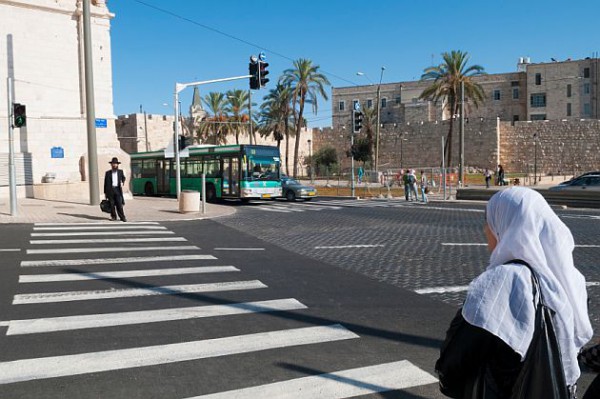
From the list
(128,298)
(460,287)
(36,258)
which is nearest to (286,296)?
(128,298)

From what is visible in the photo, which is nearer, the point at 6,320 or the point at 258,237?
the point at 6,320

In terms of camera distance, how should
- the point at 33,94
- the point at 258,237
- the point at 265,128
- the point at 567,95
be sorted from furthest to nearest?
the point at 567,95 < the point at 265,128 < the point at 33,94 < the point at 258,237

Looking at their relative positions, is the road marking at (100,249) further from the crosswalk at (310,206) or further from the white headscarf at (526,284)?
the crosswalk at (310,206)

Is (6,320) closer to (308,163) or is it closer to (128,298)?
(128,298)

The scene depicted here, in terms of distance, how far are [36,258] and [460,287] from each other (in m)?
7.10

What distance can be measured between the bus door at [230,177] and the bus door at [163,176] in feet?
17.4

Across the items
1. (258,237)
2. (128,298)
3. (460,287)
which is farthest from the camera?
(258,237)

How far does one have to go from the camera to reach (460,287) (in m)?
8.21

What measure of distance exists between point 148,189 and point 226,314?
2997 centimetres

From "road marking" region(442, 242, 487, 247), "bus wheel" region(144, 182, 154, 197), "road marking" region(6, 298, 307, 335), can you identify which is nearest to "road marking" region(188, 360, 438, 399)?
"road marking" region(6, 298, 307, 335)

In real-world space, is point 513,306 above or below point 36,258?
above

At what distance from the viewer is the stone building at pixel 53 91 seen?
25.0 meters

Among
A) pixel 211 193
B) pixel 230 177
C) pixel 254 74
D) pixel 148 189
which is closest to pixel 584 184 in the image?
pixel 254 74

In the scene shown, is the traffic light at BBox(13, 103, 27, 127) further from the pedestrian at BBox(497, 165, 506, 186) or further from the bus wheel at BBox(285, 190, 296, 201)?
the pedestrian at BBox(497, 165, 506, 186)
